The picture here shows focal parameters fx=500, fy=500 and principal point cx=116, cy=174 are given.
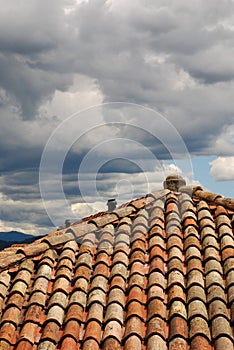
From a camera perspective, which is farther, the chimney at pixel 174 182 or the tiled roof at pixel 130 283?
the chimney at pixel 174 182

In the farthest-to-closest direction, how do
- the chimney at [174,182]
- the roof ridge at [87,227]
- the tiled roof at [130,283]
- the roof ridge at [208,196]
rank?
the chimney at [174,182] → the roof ridge at [208,196] → the roof ridge at [87,227] → the tiled roof at [130,283]

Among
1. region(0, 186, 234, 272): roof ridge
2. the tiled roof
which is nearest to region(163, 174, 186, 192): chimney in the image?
region(0, 186, 234, 272): roof ridge

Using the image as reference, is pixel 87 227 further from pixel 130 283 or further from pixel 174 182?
pixel 174 182

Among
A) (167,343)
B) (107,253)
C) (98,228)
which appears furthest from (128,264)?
(167,343)

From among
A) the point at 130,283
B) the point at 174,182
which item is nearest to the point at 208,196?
the point at 174,182

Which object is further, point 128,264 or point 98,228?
point 98,228

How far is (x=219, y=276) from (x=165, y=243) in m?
1.77

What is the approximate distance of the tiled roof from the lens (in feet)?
27.8

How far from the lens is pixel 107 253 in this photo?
10898 millimetres

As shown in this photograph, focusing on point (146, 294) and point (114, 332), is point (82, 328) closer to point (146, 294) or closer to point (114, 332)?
point (114, 332)

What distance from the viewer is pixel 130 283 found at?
9.77 m

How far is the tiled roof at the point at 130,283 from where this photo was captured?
8461mm

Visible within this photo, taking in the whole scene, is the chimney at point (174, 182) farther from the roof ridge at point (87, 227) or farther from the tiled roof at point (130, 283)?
the tiled roof at point (130, 283)

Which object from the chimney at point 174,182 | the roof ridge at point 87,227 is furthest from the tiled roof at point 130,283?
the chimney at point 174,182
